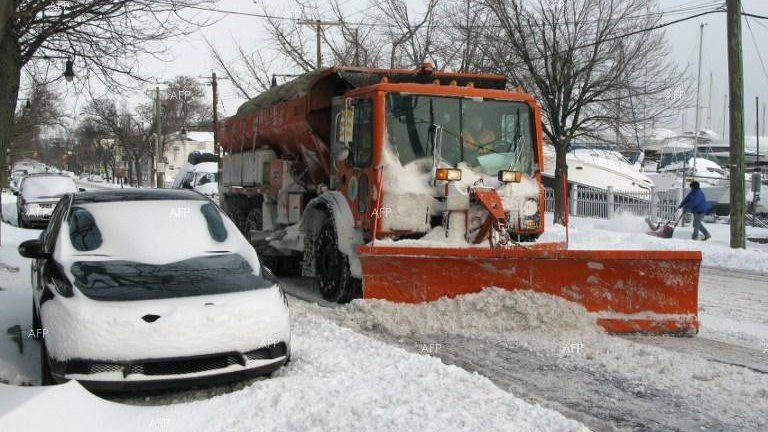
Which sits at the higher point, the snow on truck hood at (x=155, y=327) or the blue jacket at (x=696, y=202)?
the blue jacket at (x=696, y=202)

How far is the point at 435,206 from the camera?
803cm

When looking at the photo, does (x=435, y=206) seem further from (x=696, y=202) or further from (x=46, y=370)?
(x=696, y=202)

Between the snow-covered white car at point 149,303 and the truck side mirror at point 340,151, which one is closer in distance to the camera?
the snow-covered white car at point 149,303

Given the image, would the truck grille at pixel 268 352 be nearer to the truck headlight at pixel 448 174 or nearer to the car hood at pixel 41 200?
the truck headlight at pixel 448 174

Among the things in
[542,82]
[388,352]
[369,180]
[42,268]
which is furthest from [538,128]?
[542,82]

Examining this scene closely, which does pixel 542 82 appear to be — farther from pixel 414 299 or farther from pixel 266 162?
pixel 414 299

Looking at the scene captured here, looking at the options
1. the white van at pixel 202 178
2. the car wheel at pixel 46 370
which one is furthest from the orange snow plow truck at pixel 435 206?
the white van at pixel 202 178

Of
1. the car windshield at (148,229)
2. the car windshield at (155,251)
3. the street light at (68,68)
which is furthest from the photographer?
the street light at (68,68)

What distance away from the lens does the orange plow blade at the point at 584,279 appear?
727 cm

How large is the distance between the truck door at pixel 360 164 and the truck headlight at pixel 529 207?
1.77 m

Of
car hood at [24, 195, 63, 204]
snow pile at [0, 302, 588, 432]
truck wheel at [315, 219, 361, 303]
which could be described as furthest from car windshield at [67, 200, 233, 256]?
car hood at [24, 195, 63, 204]

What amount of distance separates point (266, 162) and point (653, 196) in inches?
621

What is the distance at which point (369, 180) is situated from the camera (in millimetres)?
8117

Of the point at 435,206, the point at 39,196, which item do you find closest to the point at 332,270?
the point at 435,206
